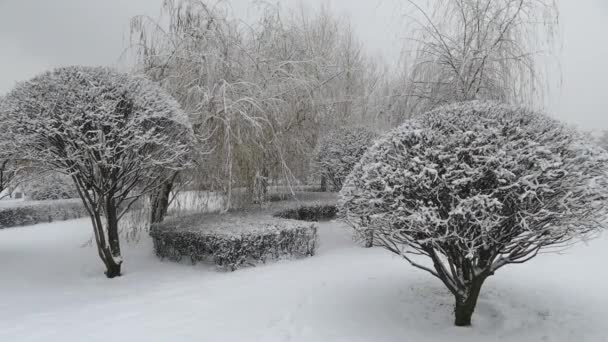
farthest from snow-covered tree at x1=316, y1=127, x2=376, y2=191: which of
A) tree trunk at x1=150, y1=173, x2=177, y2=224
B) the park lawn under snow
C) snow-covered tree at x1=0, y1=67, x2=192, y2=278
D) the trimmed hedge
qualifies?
snow-covered tree at x1=0, y1=67, x2=192, y2=278

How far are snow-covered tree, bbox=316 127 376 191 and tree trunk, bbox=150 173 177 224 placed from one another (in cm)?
396

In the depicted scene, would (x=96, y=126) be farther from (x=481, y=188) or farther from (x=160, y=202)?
(x=481, y=188)

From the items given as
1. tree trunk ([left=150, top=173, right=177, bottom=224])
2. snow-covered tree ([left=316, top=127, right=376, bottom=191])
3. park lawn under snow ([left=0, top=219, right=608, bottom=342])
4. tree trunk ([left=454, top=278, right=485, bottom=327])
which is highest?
snow-covered tree ([left=316, top=127, right=376, bottom=191])

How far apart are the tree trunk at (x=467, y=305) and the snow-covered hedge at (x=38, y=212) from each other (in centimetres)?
1151

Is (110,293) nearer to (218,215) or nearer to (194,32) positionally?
(218,215)

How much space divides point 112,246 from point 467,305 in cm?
515

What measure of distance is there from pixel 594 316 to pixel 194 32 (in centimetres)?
730

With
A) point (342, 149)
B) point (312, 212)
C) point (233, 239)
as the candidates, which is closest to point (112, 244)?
point (233, 239)

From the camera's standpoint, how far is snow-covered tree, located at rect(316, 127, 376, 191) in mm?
9484

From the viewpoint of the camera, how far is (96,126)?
524 cm

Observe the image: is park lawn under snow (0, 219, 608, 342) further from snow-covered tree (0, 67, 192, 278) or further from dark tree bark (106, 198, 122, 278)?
snow-covered tree (0, 67, 192, 278)

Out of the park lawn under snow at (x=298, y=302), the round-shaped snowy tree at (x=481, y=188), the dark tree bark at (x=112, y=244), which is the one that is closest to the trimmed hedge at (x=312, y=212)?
the park lawn under snow at (x=298, y=302)

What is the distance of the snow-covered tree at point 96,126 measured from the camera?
5.18 m

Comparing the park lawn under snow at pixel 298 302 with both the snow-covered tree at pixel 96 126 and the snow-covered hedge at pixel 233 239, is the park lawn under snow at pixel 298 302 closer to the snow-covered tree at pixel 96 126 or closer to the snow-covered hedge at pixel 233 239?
the snow-covered hedge at pixel 233 239
